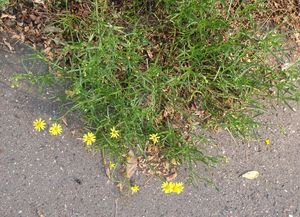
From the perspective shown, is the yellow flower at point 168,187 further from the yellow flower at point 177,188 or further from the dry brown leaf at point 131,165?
the dry brown leaf at point 131,165

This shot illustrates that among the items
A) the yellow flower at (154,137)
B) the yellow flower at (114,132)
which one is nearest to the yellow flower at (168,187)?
the yellow flower at (154,137)

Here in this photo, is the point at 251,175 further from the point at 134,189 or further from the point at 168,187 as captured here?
the point at 134,189

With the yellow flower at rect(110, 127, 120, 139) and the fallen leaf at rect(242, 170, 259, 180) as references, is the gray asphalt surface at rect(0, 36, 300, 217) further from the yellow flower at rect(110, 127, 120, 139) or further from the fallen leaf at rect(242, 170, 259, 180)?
the yellow flower at rect(110, 127, 120, 139)

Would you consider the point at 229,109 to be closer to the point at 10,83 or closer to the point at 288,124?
the point at 288,124

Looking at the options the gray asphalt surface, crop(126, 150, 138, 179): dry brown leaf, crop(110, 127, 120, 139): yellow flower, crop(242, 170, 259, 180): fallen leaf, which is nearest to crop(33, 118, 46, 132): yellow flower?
the gray asphalt surface

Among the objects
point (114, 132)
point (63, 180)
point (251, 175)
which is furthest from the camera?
point (251, 175)

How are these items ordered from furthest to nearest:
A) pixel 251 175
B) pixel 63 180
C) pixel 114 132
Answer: pixel 251 175 → pixel 63 180 → pixel 114 132

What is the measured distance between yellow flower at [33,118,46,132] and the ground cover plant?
19 cm

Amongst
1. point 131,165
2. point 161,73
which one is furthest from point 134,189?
point 161,73

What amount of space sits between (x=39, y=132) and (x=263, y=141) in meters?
1.33

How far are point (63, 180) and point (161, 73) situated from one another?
82cm

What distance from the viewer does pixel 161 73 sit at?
2.67 meters

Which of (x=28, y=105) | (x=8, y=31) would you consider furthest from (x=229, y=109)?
(x=8, y=31)

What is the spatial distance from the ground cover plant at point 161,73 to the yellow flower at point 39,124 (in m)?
0.19
